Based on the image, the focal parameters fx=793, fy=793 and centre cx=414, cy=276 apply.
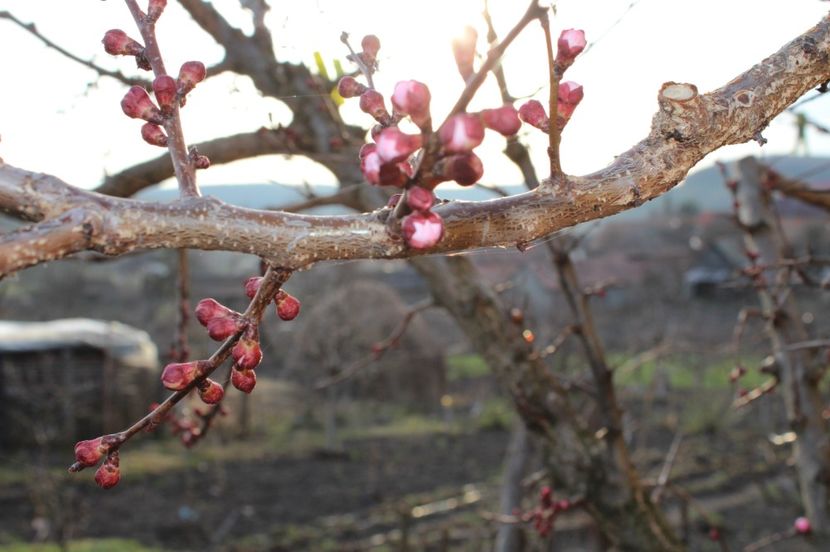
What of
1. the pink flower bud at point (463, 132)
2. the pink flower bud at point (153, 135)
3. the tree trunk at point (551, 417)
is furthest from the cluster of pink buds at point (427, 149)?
the tree trunk at point (551, 417)

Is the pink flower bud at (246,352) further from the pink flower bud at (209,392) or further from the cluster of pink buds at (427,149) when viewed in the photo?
the cluster of pink buds at (427,149)

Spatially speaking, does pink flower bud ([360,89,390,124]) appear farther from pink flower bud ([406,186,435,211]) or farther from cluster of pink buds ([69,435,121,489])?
cluster of pink buds ([69,435,121,489])

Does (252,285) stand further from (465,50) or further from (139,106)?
(465,50)

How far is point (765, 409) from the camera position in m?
12.1

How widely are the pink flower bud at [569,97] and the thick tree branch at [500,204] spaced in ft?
0.30

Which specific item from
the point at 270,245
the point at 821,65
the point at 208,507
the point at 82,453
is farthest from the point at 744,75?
the point at 208,507

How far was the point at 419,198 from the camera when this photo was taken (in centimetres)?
82

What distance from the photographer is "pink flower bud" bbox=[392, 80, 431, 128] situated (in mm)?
759

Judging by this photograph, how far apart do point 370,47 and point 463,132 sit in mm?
460

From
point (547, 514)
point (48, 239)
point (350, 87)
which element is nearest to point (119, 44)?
point (350, 87)

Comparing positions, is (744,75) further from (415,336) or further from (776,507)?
(415,336)

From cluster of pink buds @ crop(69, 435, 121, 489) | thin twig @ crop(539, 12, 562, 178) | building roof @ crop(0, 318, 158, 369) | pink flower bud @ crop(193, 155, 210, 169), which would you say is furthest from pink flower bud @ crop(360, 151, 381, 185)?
building roof @ crop(0, 318, 158, 369)

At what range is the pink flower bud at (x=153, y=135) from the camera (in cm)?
108

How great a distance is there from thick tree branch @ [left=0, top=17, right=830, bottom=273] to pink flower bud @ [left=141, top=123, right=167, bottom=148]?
244mm
